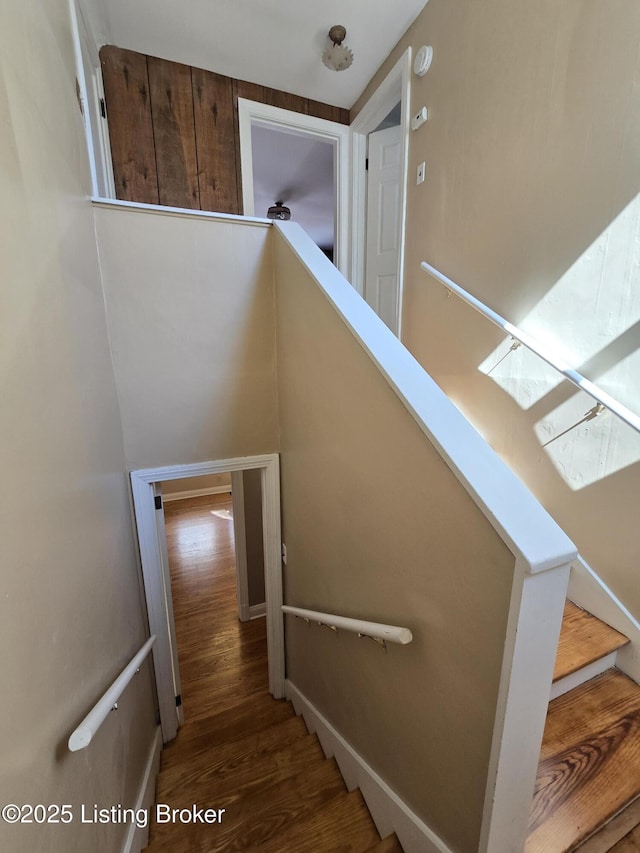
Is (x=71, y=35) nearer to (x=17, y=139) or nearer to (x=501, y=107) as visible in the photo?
(x=17, y=139)

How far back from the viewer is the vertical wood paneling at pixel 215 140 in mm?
2477

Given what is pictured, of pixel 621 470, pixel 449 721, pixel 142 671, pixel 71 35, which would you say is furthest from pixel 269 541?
pixel 71 35

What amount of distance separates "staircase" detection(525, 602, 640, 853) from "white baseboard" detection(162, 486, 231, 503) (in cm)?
511

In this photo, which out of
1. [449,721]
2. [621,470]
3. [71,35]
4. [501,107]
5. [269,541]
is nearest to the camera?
[449,721]

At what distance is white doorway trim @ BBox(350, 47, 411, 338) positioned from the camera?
2.24m

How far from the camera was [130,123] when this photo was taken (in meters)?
2.34

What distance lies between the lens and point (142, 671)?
71.0 inches

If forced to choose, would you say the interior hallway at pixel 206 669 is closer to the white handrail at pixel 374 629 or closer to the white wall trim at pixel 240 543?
the white wall trim at pixel 240 543

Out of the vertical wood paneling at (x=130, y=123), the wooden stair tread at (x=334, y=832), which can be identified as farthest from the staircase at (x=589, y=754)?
the vertical wood paneling at (x=130, y=123)

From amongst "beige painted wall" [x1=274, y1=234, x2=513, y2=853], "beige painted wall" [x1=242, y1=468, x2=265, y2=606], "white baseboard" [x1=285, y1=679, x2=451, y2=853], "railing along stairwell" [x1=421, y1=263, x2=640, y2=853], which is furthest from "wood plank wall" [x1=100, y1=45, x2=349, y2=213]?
"white baseboard" [x1=285, y1=679, x2=451, y2=853]

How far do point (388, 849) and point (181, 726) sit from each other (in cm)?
168

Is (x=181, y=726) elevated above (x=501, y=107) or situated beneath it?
situated beneath

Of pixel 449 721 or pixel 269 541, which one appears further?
pixel 269 541

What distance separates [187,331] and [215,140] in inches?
68.4
